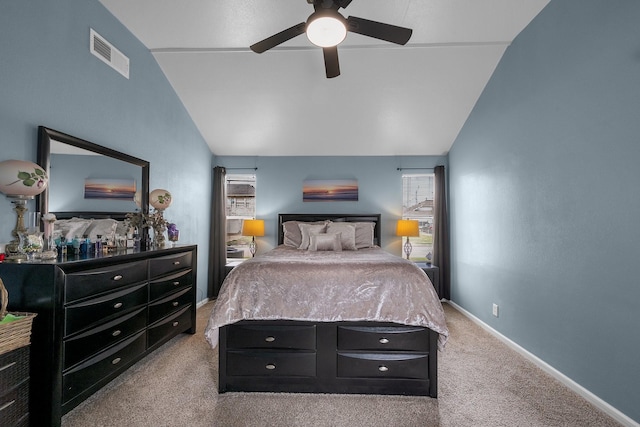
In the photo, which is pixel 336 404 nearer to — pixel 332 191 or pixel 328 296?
pixel 328 296

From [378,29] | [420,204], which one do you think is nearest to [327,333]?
[378,29]

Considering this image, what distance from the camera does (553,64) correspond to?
2387 millimetres

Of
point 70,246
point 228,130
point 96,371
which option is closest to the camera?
point 96,371

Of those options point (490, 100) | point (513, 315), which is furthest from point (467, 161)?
point (513, 315)

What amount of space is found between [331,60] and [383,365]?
7.09 ft

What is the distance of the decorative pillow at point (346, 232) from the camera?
3.92 meters

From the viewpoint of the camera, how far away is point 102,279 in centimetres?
198

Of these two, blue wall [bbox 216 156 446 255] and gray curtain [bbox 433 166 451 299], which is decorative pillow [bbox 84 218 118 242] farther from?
gray curtain [bbox 433 166 451 299]

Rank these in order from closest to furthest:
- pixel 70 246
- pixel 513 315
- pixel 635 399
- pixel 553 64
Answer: pixel 635 399 < pixel 70 246 < pixel 553 64 < pixel 513 315

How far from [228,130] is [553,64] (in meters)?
3.67

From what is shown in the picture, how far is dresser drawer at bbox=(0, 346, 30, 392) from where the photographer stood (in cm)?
144

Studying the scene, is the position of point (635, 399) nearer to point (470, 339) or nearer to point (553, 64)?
point (470, 339)

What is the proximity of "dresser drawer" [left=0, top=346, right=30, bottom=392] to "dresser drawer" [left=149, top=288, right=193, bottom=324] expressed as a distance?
3.06ft

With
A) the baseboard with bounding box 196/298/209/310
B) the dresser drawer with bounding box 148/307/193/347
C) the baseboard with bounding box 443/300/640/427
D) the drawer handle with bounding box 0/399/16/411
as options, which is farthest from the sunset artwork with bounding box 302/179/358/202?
the drawer handle with bounding box 0/399/16/411
